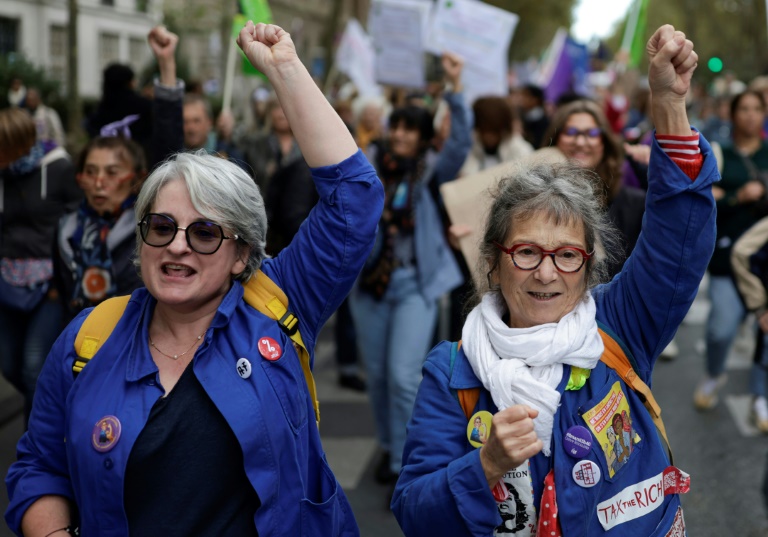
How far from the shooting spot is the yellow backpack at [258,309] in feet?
8.36

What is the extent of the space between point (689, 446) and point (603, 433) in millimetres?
4352

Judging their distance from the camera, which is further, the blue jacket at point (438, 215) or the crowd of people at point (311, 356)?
the blue jacket at point (438, 215)

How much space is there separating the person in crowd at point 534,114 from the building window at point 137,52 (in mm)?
26428

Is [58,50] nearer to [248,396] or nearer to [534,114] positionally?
[534,114]

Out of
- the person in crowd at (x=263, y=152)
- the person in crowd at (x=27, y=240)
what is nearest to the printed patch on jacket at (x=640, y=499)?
the person in crowd at (x=27, y=240)

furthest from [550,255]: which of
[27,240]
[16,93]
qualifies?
[16,93]

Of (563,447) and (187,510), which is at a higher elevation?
(563,447)

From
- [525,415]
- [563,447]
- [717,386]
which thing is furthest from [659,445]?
[717,386]

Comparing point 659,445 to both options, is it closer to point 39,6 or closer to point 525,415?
point 525,415

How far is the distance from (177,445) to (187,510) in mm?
157

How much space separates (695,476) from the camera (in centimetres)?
585

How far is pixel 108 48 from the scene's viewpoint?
3584cm

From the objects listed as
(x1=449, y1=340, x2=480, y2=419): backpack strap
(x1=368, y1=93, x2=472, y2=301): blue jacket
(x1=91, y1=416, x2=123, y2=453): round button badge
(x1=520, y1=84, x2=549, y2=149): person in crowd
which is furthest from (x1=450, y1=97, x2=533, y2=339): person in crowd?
(x1=520, y1=84, x2=549, y2=149): person in crowd

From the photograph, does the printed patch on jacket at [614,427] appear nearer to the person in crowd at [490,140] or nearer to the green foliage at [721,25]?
the person in crowd at [490,140]
